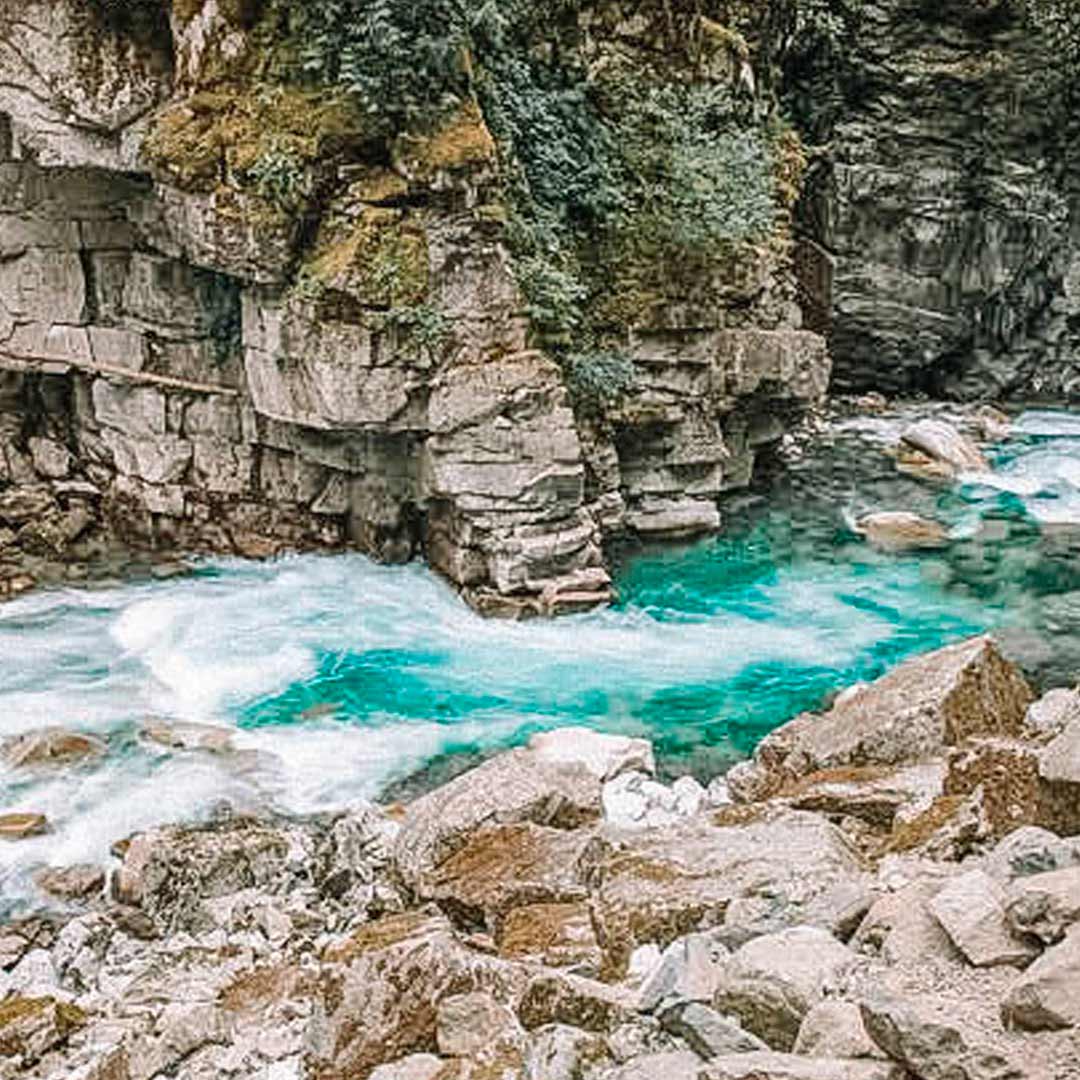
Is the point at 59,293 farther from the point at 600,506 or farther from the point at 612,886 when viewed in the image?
the point at 612,886

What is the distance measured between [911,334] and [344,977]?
23.1m

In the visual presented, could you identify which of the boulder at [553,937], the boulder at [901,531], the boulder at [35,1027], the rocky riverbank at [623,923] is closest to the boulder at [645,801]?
the rocky riverbank at [623,923]

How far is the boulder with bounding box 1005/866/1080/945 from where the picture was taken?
4.29 m

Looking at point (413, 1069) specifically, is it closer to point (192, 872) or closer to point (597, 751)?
point (192, 872)

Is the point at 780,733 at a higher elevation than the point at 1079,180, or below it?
below

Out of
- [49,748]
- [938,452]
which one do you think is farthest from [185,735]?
[938,452]

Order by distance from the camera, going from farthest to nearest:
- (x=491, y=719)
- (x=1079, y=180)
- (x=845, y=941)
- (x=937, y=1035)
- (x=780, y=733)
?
(x=1079, y=180), (x=491, y=719), (x=780, y=733), (x=845, y=941), (x=937, y=1035)

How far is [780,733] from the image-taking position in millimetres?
10508

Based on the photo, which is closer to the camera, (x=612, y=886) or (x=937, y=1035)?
(x=937, y=1035)

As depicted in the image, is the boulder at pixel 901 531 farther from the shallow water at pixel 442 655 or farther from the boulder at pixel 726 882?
the boulder at pixel 726 882

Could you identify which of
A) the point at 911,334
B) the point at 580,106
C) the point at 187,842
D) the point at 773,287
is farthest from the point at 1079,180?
the point at 187,842

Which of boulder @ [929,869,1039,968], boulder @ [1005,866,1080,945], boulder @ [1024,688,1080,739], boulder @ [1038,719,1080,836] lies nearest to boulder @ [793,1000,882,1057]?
boulder @ [929,869,1039,968]

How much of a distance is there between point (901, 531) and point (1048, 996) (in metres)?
16.2

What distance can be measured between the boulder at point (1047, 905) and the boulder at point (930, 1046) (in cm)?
52
